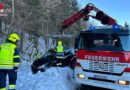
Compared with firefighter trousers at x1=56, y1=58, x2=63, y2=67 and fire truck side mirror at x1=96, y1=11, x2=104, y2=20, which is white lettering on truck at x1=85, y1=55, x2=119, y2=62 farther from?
firefighter trousers at x1=56, y1=58, x2=63, y2=67

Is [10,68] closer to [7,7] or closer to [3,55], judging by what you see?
[3,55]

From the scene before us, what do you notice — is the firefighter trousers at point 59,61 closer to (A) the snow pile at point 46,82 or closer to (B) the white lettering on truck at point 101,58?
(A) the snow pile at point 46,82

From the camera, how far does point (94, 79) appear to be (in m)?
4.73

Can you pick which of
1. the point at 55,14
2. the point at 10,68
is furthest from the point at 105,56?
the point at 55,14

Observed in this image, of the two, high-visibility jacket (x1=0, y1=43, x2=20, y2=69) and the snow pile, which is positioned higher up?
high-visibility jacket (x1=0, y1=43, x2=20, y2=69)

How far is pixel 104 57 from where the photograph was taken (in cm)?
458

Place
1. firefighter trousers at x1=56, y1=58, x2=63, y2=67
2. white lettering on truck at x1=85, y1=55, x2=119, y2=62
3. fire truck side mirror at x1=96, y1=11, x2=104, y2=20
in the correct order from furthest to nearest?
firefighter trousers at x1=56, y1=58, x2=63, y2=67 → fire truck side mirror at x1=96, y1=11, x2=104, y2=20 → white lettering on truck at x1=85, y1=55, x2=119, y2=62

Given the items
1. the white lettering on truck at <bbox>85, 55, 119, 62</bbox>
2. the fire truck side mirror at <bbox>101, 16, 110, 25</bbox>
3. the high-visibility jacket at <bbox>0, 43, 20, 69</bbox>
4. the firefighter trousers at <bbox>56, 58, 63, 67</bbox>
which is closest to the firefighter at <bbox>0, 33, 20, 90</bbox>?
the high-visibility jacket at <bbox>0, 43, 20, 69</bbox>

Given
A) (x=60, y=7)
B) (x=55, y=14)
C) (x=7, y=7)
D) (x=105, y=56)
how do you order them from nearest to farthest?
1. (x=105, y=56)
2. (x=7, y=7)
3. (x=55, y=14)
4. (x=60, y=7)

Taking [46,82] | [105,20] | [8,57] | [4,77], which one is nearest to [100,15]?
[105,20]

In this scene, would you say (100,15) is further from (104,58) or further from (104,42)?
(104,58)

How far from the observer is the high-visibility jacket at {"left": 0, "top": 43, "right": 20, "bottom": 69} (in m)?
3.86

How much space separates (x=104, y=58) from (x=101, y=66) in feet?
1.03

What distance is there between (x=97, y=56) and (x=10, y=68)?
3.02 meters
